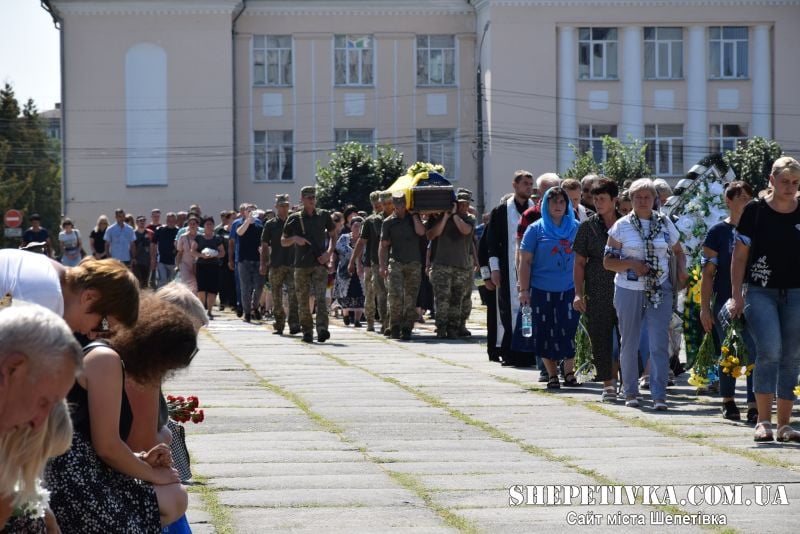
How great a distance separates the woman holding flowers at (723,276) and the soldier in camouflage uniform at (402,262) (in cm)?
888

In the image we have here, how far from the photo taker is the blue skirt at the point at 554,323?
1273 centimetres

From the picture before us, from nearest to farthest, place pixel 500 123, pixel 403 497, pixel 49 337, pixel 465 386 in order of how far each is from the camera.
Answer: pixel 49 337 → pixel 403 497 → pixel 465 386 → pixel 500 123

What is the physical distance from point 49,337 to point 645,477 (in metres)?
4.91

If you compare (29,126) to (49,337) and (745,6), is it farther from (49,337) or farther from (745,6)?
(49,337)

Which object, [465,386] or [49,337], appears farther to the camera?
[465,386]

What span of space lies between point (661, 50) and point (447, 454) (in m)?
47.1

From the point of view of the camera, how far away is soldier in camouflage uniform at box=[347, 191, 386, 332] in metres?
21.5

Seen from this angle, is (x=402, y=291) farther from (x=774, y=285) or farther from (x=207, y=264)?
(x=774, y=285)

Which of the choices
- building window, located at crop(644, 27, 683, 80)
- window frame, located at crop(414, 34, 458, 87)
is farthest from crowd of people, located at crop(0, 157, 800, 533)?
building window, located at crop(644, 27, 683, 80)

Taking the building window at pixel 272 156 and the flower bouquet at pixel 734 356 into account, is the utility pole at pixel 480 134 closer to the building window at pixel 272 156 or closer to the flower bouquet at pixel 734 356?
the building window at pixel 272 156

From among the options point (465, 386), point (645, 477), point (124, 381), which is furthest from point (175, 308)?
point (465, 386)

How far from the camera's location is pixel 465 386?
12992 mm

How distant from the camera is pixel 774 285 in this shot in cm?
921

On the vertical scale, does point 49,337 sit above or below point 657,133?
below
